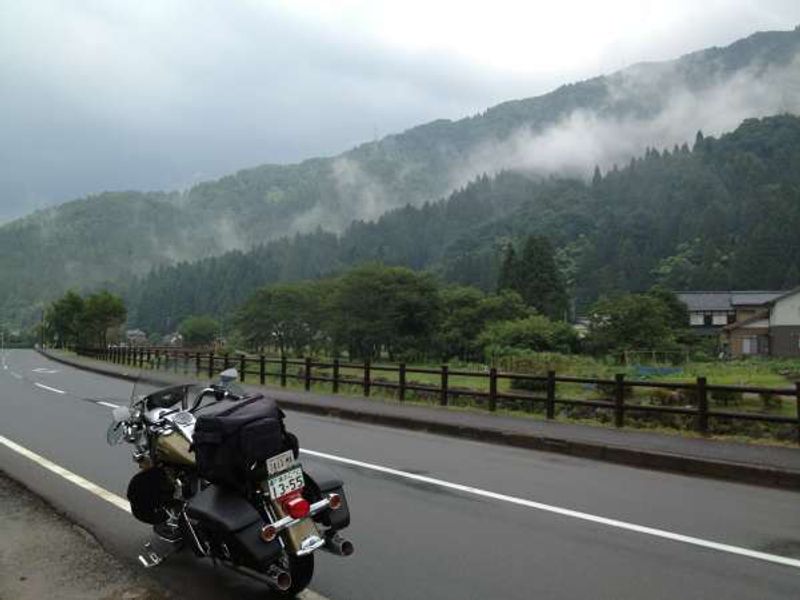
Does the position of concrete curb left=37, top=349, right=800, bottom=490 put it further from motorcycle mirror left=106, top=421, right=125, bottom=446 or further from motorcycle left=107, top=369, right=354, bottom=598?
motorcycle left=107, top=369, right=354, bottom=598

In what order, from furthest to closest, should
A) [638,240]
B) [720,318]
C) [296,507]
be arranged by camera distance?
[638,240], [720,318], [296,507]

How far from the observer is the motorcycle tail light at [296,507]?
13.3 feet

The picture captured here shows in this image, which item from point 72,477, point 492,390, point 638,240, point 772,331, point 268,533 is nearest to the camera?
point 268,533

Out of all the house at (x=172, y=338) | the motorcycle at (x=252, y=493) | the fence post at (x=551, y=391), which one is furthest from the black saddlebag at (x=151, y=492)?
the house at (x=172, y=338)

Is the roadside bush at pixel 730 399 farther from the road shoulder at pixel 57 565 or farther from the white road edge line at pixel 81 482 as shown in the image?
the road shoulder at pixel 57 565

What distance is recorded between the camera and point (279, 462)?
4156 millimetres

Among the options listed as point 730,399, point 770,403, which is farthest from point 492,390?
point 770,403

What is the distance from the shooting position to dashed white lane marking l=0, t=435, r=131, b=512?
22.4 ft

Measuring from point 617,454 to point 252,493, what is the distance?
6839mm

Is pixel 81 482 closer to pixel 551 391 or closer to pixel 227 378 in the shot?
pixel 227 378

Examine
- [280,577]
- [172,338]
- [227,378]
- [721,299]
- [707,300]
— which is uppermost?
[721,299]

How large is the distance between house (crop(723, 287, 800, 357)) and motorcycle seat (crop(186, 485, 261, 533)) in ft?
234

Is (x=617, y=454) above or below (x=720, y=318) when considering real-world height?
below

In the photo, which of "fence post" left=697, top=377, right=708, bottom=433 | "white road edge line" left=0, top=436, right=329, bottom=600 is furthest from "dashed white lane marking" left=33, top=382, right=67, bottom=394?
"fence post" left=697, top=377, right=708, bottom=433
